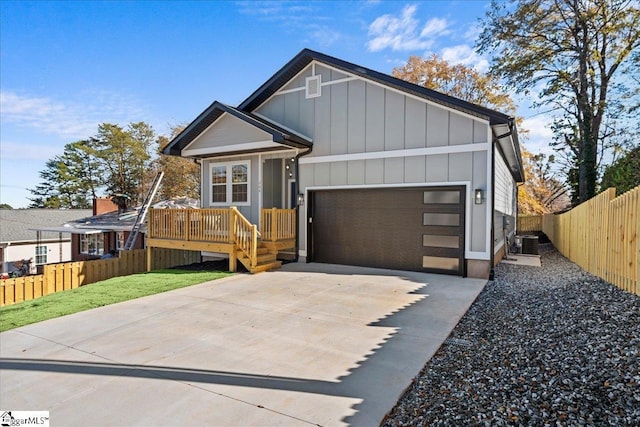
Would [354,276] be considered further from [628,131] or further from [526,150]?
[526,150]

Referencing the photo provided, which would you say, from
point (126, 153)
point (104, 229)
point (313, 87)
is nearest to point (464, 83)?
point (313, 87)

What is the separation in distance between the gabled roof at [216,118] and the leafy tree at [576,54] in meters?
15.1

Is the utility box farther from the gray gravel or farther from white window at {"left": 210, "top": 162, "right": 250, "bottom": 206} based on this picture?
white window at {"left": 210, "top": 162, "right": 250, "bottom": 206}

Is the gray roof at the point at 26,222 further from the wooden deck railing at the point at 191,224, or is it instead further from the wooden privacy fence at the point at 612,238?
the wooden privacy fence at the point at 612,238

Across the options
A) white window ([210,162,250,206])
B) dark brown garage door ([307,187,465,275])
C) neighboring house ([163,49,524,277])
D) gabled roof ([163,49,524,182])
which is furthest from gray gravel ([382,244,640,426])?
white window ([210,162,250,206])

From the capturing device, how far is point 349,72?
973 cm

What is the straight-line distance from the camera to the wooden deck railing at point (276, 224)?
9695 millimetres

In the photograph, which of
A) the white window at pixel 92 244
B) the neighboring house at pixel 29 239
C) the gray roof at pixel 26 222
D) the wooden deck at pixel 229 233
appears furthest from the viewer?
the gray roof at pixel 26 222

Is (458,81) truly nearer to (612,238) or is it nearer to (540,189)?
(540,189)

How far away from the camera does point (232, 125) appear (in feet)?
35.1

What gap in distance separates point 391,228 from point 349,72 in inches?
177

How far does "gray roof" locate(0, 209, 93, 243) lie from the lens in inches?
874

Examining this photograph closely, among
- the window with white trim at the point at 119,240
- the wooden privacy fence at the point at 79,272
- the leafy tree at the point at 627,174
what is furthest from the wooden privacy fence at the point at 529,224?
the window with white trim at the point at 119,240

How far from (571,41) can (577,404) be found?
70.4 ft
